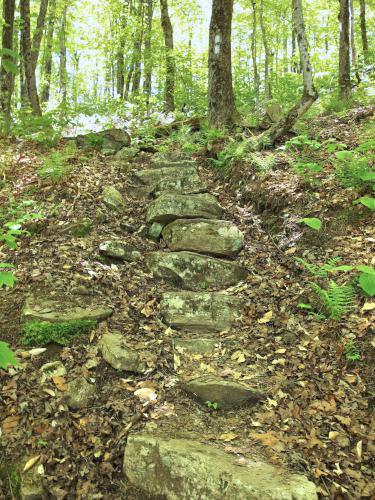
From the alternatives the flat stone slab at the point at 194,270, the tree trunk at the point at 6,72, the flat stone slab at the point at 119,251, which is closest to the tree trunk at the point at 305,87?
the flat stone slab at the point at 194,270

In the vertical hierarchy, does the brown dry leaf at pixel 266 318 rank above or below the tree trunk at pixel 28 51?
below

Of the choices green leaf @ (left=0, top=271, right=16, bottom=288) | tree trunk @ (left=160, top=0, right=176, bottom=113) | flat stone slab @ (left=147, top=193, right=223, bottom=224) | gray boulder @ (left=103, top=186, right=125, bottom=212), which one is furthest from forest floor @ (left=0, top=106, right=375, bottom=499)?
tree trunk @ (left=160, top=0, right=176, bottom=113)

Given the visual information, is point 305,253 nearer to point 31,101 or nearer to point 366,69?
point 31,101

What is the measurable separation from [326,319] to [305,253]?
1313 millimetres

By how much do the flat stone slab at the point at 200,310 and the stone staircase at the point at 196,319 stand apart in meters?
0.01

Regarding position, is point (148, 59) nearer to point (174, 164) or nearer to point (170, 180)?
point (174, 164)

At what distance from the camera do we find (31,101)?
12672 millimetres

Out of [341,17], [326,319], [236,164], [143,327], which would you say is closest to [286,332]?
[326,319]

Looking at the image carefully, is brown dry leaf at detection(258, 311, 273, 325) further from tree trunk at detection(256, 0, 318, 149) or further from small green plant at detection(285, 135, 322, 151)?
tree trunk at detection(256, 0, 318, 149)

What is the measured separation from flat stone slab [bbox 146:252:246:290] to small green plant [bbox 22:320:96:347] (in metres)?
1.64

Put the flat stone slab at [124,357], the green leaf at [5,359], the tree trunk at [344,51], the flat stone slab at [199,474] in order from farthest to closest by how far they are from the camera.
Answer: the tree trunk at [344,51], the flat stone slab at [124,357], the flat stone slab at [199,474], the green leaf at [5,359]

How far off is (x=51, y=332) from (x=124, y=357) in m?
0.87

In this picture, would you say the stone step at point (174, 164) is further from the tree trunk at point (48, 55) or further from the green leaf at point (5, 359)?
the tree trunk at point (48, 55)

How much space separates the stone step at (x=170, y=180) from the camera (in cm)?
775
